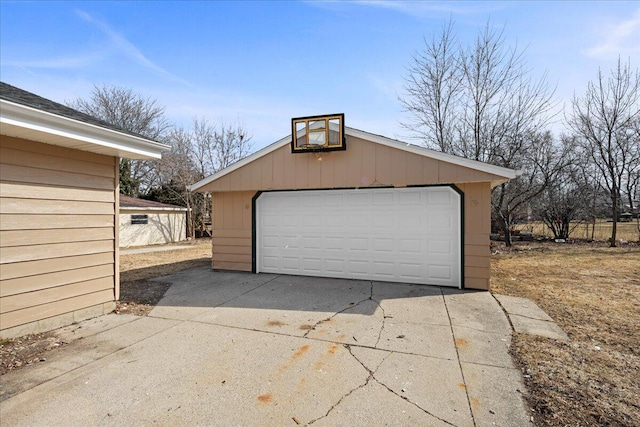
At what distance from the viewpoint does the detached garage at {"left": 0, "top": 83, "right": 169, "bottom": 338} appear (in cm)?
375

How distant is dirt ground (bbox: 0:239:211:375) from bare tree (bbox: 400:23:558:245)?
436 inches

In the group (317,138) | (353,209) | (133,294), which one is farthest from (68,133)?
(353,209)

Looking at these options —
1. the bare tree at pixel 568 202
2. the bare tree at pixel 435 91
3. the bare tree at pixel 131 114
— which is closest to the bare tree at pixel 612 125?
the bare tree at pixel 568 202

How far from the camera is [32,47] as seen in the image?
29.6ft

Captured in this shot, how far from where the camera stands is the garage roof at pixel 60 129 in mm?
3442

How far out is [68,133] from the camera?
3973mm

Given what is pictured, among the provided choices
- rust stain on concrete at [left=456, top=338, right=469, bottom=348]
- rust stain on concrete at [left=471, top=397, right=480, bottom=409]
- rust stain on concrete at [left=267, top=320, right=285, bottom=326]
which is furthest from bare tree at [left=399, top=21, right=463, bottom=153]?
rust stain on concrete at [left=471, top=397, right=480, bottom=409]

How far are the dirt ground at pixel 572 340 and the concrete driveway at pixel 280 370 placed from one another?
24cm

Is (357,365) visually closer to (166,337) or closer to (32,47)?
(166,337)

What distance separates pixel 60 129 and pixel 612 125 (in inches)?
738

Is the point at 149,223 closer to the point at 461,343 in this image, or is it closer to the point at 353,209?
the point at 353,209

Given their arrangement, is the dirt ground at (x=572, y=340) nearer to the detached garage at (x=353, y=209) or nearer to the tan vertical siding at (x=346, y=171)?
the detached garage at (x=353, y=209)

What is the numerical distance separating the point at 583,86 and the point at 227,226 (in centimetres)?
1608

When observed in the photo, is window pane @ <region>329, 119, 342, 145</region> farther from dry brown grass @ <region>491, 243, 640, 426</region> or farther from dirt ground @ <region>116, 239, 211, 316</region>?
dirt ground @ <region>116, 239, 211, 316</region>
